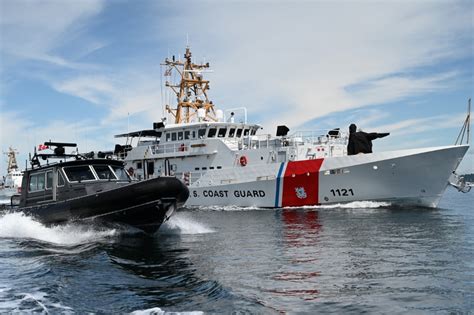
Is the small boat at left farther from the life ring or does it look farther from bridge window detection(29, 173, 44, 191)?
the life ring

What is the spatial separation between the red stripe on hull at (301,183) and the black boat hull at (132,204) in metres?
11.1

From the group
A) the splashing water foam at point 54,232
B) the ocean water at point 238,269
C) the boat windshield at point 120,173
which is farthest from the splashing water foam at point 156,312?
the boat windshield at point 120,173

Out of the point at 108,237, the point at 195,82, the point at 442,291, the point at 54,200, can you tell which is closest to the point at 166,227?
the point at 108,237

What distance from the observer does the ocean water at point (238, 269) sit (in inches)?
252

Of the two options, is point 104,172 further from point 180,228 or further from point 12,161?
point 12,161

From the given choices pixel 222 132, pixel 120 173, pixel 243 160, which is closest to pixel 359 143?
pixel 243 160

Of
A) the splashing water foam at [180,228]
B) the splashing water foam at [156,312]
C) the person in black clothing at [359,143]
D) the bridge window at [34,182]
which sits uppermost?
the person in black clothing at [359,143]

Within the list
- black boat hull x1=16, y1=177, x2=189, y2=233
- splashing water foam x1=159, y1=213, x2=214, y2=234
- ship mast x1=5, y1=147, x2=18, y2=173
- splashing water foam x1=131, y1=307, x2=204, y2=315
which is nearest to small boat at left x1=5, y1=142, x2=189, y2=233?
black boat hull x1=16, y1=177, x2=189, y2=233

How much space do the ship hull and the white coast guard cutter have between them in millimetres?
37

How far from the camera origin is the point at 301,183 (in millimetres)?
23469

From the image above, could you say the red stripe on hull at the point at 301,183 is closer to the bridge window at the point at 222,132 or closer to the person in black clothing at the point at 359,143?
the person in black clothing at the point at 359,143

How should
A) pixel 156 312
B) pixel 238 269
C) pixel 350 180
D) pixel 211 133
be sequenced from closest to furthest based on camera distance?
pixel 156 312 → pixel 238 269 → pixel 350 180 → pixel 211 133

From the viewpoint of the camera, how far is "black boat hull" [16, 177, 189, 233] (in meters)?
12.3

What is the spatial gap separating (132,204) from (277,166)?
1265cm
